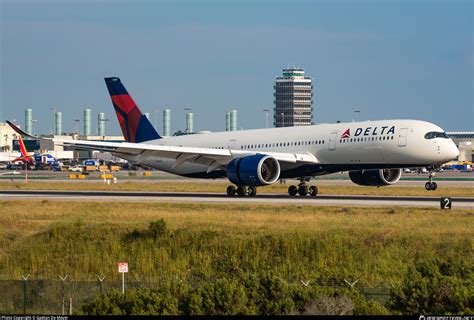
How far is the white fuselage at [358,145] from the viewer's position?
5881 centimetres

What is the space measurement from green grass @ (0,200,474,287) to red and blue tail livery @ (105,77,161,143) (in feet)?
83.0

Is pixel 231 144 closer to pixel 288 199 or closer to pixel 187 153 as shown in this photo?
pixel 187 153

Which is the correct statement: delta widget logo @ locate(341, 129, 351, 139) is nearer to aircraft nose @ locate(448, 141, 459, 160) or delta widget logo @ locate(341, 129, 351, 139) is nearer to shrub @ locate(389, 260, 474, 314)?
aircraft nose @ locate(448, 141, 459, 160)

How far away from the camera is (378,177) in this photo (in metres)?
64.1

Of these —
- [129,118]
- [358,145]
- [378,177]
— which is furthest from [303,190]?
[129,118]

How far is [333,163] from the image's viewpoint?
61.6m

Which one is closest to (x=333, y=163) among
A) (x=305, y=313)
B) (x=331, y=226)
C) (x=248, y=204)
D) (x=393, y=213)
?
(x=248, y=204)

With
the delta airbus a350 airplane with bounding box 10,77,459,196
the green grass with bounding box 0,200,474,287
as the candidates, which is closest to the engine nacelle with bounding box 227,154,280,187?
the delta airbus a350 airplane with bounding box 10,77,459,196

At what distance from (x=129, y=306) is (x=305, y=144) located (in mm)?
41103

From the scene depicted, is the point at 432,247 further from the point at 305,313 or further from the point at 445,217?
the point at 305,313

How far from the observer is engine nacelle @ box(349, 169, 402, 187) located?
64.1 m

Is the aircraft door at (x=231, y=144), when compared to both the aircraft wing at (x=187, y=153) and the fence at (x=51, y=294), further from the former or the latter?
the fence at (x=51, y=294)

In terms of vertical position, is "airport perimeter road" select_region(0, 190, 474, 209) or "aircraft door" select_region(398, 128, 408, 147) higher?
"aircraft door" select_region(398, 128, 408, 147)

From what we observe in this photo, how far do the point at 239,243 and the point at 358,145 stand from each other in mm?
20605
